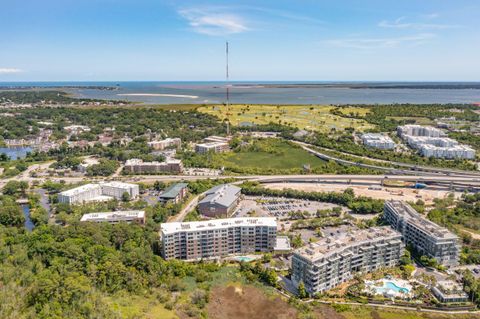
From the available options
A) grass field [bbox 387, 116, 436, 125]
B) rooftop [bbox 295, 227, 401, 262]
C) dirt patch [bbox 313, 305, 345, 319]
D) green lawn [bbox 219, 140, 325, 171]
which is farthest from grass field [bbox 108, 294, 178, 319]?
grass field [bbox 387, 116, 436, 125]

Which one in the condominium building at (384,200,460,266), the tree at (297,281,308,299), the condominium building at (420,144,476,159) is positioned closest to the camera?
the tree at (297,281,308,299)

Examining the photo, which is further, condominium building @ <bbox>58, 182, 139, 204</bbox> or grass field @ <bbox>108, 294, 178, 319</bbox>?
condominium building @ <bbox>58, 182, 139, 204</bbox>

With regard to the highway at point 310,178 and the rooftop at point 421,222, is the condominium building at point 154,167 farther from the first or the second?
the rooftop at point 421,222

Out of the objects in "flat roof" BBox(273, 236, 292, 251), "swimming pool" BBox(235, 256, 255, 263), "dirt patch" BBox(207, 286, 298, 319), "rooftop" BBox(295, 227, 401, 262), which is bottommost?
"dirt patch" BBox(207, 286, 298, 319)

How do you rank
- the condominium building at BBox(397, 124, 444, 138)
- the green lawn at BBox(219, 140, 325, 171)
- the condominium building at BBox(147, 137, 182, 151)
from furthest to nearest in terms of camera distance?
the condominium building at BBox(397, 124, 444, 138) → the condominium building at BBox(147, 137, 182, 151) → the green lawn at BBox(219, 140, 325, 171)

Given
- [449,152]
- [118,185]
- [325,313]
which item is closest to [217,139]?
[118,185]

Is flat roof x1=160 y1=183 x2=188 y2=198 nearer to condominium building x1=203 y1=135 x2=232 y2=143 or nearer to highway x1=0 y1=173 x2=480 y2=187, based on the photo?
highway x1=0 y1=173 x2=480 y2=187

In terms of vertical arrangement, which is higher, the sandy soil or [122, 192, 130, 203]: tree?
[122, 192, 130, 203]: tree

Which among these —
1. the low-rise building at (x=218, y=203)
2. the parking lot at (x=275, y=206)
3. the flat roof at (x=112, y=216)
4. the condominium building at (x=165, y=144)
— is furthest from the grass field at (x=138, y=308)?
the condominium building at (x=165, y=144)
